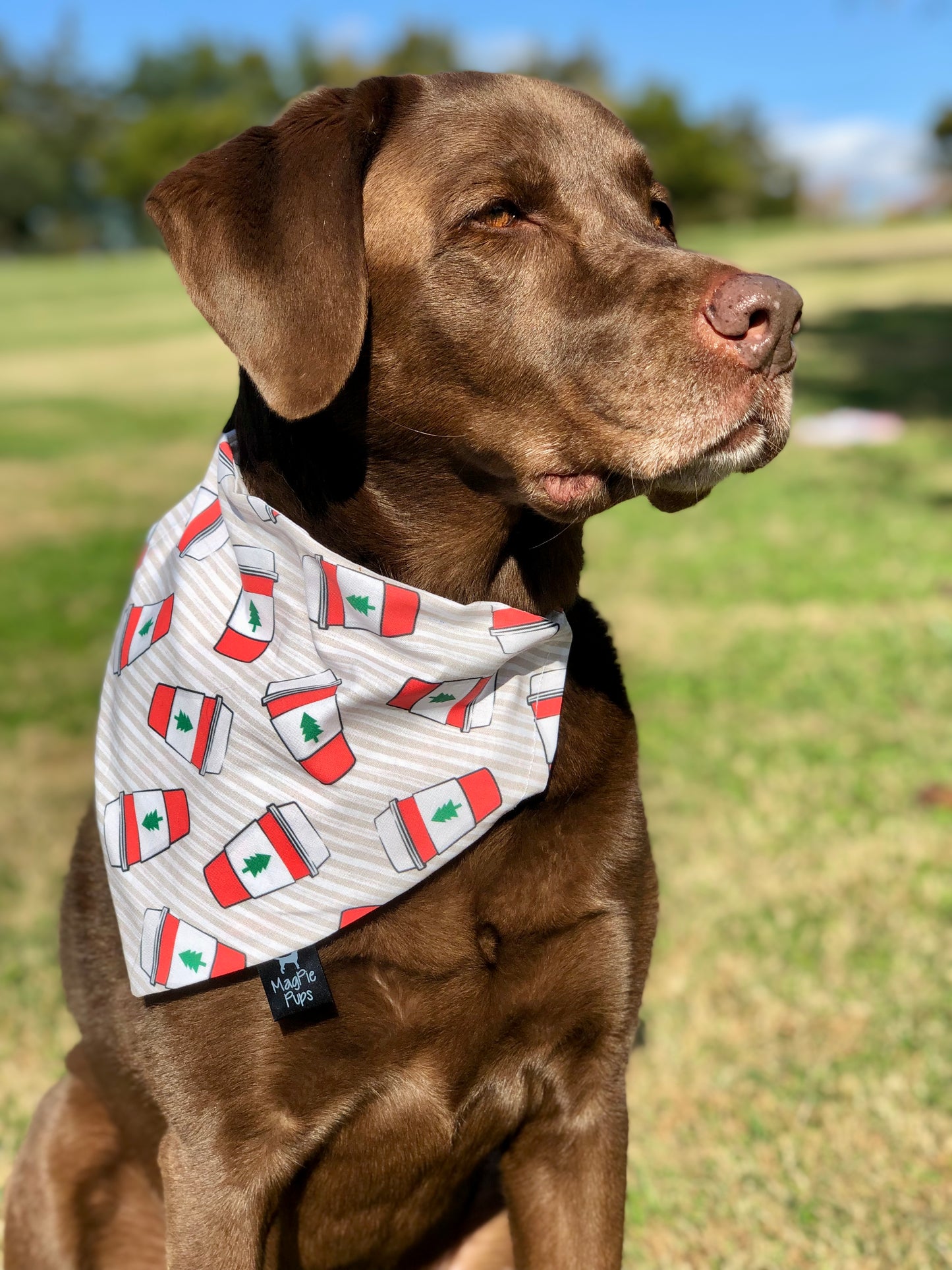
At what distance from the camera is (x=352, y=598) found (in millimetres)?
2305

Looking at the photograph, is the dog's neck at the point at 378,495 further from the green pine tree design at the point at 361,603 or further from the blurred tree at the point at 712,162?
the blurred tree at the point at 712,162

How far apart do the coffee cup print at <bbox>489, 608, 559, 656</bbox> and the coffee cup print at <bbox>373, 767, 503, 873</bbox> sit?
0.23 m

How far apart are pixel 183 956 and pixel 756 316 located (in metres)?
1.32

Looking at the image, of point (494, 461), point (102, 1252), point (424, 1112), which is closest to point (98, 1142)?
point (102, 1252)

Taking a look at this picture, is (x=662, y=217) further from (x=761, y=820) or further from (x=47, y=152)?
(x=47, y=152)

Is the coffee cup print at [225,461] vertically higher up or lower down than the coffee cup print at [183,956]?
higher up

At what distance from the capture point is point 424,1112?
218 cm

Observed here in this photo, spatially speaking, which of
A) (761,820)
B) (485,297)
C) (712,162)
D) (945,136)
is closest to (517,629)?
(485,297)

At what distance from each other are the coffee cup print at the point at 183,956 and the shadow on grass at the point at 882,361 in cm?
1146

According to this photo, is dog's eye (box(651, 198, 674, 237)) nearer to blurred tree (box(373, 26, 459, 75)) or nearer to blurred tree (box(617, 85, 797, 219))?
blurred tree (box(617, 85, 797, 219))

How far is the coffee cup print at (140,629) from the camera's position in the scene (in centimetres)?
240

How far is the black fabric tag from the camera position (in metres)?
2.10

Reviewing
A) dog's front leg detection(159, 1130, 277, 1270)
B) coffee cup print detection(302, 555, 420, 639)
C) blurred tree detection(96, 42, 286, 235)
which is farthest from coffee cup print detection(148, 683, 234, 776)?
blurred tree detection(96, 42, 286, 235)

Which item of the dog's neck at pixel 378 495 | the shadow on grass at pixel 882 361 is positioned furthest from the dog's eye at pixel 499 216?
the shadow on grass at pixel 882 361
